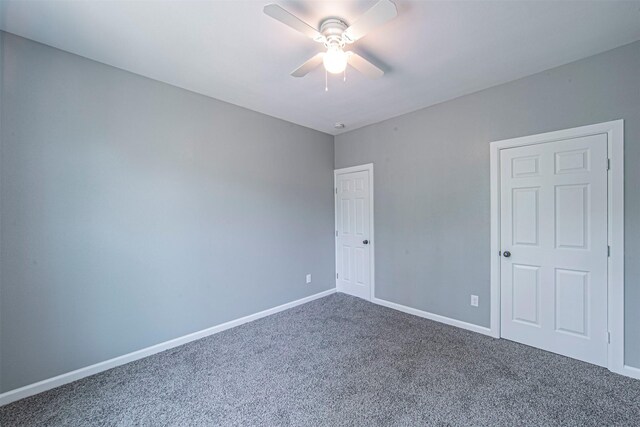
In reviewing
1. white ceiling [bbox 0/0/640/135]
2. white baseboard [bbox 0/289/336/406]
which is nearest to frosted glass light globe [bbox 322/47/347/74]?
white ceiling [bbox 0/0/640/135]

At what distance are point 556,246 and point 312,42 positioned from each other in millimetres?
2802

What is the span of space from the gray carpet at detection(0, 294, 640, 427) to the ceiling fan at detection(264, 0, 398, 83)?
232 cm

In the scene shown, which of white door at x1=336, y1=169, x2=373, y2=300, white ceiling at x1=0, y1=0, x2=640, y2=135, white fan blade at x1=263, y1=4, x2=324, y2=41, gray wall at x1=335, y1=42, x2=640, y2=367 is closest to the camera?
white fan blade at x1=263, y1=4, x2=324, y2=41

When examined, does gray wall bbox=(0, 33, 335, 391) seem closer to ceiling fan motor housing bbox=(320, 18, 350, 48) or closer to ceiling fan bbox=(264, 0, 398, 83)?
ceiling fan bbox=(264, 0, 398, 83)

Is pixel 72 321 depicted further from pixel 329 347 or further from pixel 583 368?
pixel 583 368

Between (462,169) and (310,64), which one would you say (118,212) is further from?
(462,169)

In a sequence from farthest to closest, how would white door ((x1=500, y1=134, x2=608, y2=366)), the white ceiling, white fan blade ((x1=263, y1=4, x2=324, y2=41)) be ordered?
white door ((x1=500, y1=134, x2=608, y2=366))
the white ceiling
white fan blade ((x1=263, y1=4, x2=324, y2=41))

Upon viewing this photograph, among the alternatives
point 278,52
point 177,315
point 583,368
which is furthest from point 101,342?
point 583,368

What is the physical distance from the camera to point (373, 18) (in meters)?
1.54

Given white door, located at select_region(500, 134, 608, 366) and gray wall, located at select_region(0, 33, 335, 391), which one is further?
white door, located at select_region(500, 134, 608, 366)

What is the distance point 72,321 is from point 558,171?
4.37 meters

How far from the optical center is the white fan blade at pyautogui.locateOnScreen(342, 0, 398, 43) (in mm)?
1427

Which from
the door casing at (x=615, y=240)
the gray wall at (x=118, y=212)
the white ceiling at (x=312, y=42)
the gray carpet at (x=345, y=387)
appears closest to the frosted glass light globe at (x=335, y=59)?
the white ceiling at (x=312, y=42)

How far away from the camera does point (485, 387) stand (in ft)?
6.55
